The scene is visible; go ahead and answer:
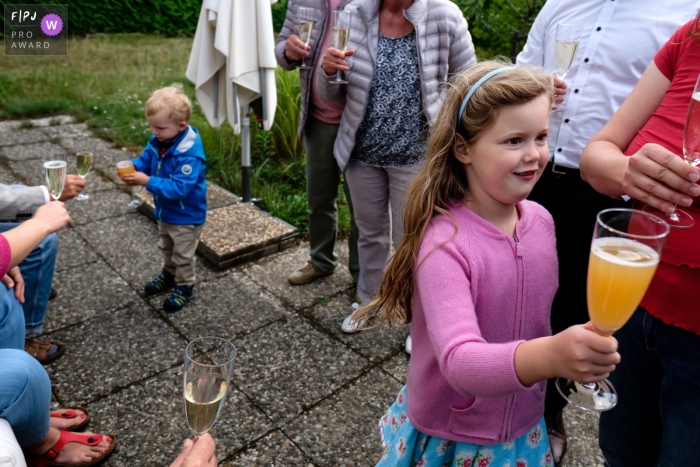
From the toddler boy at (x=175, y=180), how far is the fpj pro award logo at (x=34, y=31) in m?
8.81

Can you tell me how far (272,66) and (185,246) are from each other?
5.42ft

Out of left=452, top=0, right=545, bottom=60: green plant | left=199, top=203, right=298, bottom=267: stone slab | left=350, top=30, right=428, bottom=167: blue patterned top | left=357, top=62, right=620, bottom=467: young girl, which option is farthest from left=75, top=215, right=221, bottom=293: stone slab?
left=452, top=0, right=545, bottom=60: green plant

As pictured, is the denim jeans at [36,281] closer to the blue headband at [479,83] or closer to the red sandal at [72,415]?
the red sandal at [72,415]

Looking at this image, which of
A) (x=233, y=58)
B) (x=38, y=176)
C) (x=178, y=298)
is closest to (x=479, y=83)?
(x=178, y=298)

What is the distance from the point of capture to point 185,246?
3.79 meters

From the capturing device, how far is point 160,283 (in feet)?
13.1

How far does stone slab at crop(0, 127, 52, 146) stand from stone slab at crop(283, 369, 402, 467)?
5.55 m

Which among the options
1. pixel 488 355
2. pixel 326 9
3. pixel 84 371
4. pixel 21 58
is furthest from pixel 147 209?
pixel 21 58

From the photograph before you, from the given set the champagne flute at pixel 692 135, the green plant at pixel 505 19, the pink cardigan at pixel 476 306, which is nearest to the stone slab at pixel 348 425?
the pink cardigan at pixel 476 306

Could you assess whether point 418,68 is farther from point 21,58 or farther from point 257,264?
point 21,58

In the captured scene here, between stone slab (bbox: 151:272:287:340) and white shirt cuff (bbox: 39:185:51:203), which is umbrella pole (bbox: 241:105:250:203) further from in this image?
white shirt cuff (bbox: 39:185:51:203)

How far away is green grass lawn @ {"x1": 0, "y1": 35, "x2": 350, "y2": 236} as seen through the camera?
589 cm

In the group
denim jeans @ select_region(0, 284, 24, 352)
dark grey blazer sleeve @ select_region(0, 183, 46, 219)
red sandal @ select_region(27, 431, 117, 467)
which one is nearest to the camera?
denim jeans @ select_region(0, 284, 24, 352)

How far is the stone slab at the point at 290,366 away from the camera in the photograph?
3051 millimetres
